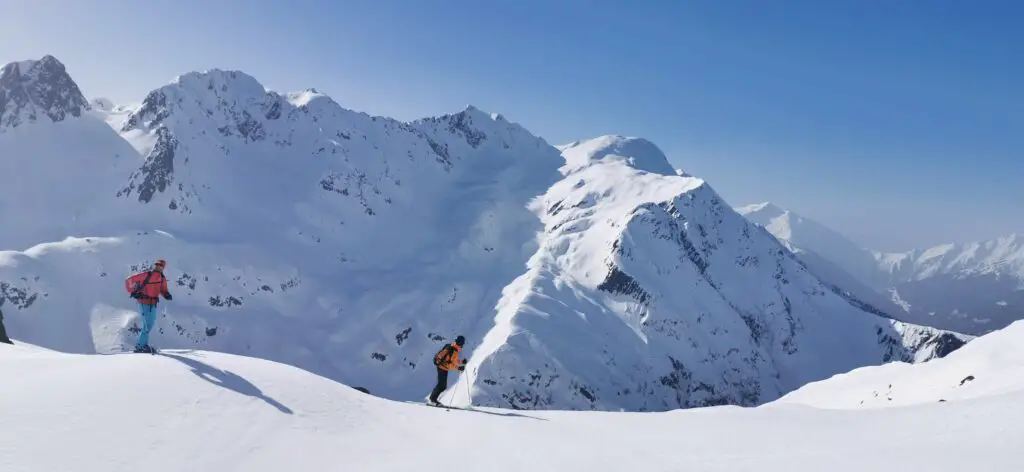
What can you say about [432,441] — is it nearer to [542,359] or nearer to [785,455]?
[785,455]

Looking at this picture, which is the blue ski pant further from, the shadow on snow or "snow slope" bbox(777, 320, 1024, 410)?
"snow slope" bbox(777, 320, 1024, 410)

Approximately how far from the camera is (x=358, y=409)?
47.4 feet

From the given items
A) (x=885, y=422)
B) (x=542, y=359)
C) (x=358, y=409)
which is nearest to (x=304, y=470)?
(x=358, y=409)

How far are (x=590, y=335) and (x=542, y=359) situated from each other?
23032mm

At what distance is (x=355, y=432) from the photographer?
12648mm

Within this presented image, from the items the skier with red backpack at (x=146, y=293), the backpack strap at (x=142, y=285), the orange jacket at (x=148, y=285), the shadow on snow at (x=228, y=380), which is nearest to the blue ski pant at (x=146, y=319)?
the skier with red backpack at (x=146, y=293)

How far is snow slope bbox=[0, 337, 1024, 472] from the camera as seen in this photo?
32.7 ft

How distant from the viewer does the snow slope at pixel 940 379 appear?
28766 millimetres

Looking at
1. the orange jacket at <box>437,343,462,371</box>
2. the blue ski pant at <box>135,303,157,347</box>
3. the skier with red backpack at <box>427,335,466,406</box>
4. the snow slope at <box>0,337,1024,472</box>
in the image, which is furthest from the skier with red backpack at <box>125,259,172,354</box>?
the orange jacket at <box>437,343,462,371</box>

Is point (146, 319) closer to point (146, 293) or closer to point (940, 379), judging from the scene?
point (146, 293)

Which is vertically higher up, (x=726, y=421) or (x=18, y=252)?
(x=18, y=252)

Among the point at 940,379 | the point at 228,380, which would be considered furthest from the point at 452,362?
the point at 940,379

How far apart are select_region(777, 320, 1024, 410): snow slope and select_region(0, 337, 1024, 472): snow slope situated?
526 inches

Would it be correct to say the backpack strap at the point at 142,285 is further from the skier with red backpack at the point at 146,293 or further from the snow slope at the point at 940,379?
the snow slope at the point at 940,379
